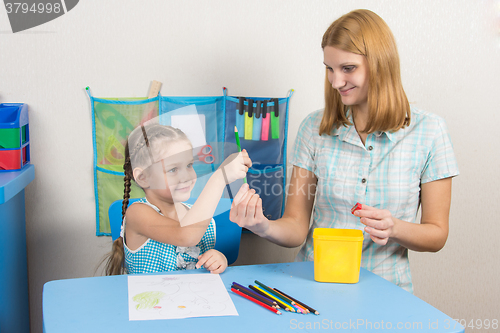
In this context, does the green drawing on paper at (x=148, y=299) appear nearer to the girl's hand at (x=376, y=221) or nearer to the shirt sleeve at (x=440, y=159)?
the girl's hand at (x=376, y=221)

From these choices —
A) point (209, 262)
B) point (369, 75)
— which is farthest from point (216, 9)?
point (209, 262)

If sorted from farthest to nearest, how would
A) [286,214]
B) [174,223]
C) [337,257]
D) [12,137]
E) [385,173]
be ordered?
[12,137] → [286,214] → [385,173] → [174,223] → [337,257]

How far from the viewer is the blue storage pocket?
5.15ft

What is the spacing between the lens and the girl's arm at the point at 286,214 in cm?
92

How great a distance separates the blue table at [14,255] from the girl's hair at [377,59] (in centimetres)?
101

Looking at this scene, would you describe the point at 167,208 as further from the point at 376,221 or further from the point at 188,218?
the point at 376,221

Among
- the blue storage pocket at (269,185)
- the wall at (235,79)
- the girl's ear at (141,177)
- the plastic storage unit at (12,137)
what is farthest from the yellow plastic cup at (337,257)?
the plastic storage unit at (12,137)

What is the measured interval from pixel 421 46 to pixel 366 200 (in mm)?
887

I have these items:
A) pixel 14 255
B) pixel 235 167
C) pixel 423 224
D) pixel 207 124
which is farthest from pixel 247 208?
pixel 14 255

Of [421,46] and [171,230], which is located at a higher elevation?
[421,46]

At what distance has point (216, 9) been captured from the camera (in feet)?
4.95

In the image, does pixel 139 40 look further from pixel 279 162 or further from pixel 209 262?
pixel 209 262

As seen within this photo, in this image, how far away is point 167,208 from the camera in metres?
1.02

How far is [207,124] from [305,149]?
413mm
